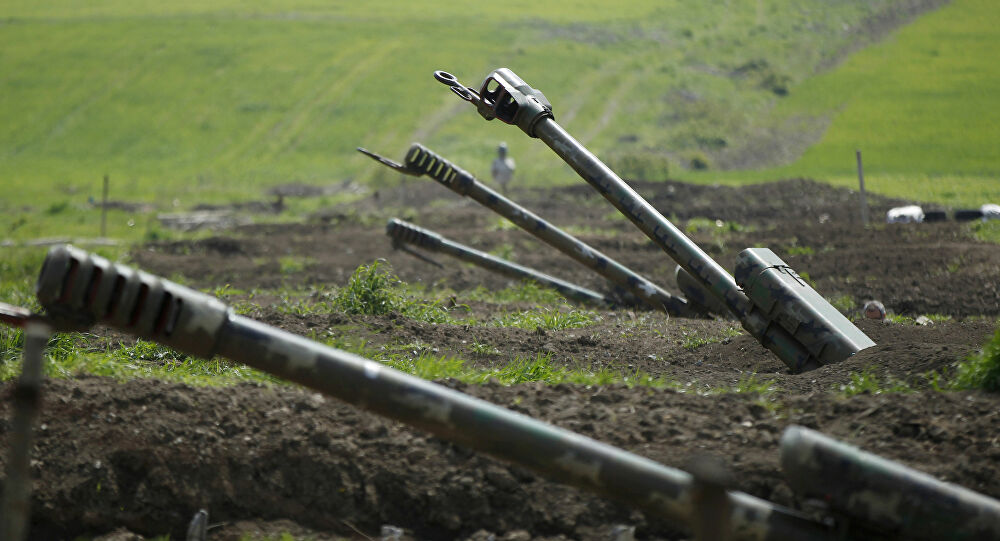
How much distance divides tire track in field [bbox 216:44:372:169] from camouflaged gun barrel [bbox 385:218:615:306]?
119 ft

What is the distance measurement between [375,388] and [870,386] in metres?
3.61

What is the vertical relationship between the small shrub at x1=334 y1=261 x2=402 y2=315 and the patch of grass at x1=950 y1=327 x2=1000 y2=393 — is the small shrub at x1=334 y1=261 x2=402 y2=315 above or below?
below

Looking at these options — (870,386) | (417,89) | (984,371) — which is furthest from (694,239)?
(417,89)

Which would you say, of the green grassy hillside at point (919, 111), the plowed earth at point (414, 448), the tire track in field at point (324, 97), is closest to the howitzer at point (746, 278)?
the plowed earth at point (414, 448)

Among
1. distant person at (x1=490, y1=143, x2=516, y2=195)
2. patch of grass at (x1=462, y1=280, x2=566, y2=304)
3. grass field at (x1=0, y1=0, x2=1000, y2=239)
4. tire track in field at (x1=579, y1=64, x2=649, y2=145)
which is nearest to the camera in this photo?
patch of grass at (x1=462, y1=280, x2=566, y2=304)

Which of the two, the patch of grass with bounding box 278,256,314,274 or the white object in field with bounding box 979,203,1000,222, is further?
the white object in field with bounding box 979,203,1000,222

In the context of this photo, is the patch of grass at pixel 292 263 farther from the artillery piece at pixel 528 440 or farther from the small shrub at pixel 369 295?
the artillery piece at pixel 528 440

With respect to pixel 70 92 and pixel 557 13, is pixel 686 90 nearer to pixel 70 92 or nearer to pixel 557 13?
pixel 557 13

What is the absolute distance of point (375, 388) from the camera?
3959 mm

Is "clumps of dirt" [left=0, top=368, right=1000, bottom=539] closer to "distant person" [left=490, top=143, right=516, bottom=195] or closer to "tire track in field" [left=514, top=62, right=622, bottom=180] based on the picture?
"distant person" [left=490, top=143, right=516, bottom=195]

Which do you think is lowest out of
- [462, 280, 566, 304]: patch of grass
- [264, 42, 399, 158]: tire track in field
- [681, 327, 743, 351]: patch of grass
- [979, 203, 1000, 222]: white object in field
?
[264, 42, 399, 158]: tire track in field

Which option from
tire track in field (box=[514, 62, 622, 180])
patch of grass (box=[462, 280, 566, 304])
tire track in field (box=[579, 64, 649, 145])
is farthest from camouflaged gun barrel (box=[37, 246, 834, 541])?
tire track in field (box=[579, 64, 649, 145])

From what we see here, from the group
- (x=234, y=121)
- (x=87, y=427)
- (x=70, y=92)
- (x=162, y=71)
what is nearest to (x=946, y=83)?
(x=234, y=121)

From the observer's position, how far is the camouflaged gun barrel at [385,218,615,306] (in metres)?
12.0
